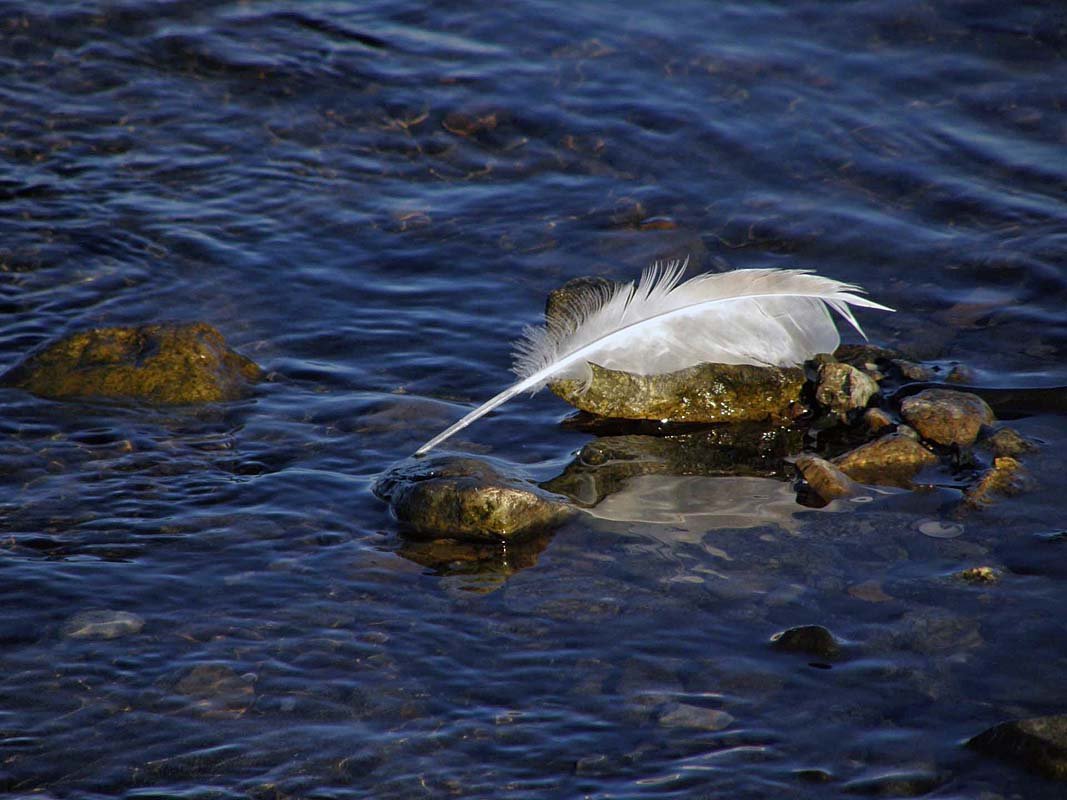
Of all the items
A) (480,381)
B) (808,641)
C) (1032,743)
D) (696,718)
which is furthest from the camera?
(480,381)

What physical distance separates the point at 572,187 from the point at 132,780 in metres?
6.65

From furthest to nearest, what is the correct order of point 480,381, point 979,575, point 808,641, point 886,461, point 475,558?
1. point 480,381
2. point 886,461
3. point 475,558
4. point 979,575
5. point 808,641

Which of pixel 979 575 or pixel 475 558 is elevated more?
pixel 979 575

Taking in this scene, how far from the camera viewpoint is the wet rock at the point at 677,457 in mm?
6641

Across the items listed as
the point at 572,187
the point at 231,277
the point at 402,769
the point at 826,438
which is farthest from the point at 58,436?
the point at 572,187

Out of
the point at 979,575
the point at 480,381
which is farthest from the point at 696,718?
the point at 480,381

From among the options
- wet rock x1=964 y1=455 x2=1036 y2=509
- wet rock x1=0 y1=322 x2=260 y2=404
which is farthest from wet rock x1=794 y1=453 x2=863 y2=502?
wet rock x1=0 y1=322 x2=260 y2=404

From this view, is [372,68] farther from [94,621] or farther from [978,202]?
[94,621]

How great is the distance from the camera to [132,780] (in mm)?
4668

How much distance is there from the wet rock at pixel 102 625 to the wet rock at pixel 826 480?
3.34 metres

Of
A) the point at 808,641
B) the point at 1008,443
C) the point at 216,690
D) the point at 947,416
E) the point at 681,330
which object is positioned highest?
the point at 681,330

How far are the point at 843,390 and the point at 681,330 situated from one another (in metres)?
0.97

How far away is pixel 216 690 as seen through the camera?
16.9ft

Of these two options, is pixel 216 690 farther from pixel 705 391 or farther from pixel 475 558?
pixel 705 391
